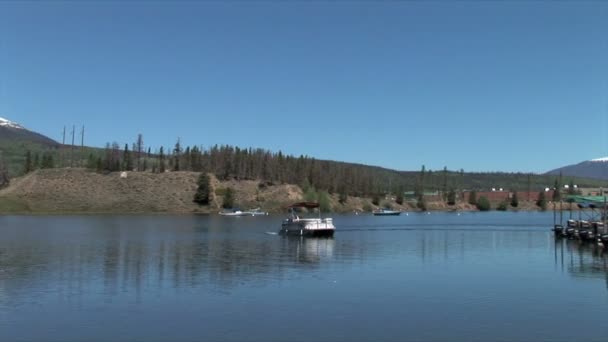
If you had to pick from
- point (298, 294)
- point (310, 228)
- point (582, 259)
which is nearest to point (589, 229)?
point (582, 259)

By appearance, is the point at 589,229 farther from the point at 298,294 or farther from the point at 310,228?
the point at 298,294

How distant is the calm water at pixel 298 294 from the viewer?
36844 mm

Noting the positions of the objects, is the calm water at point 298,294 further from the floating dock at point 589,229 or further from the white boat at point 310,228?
the white boat at point 310,228

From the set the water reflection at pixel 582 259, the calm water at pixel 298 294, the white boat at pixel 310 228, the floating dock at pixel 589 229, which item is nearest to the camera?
the calm water at pixel 298 294

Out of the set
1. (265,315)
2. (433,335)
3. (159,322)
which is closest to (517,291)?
(433,335)

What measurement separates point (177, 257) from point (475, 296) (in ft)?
130

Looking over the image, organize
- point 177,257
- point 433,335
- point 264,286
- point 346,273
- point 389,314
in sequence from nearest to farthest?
point 433,335 < point 389,314 < point 264,286 < point 346,273 < point 177,257

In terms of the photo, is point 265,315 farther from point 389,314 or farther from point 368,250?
point 368,250

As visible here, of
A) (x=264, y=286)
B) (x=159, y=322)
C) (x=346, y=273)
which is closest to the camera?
(x=159, y=322)

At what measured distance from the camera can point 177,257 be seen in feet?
252

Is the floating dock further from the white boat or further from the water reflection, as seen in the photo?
the white boat

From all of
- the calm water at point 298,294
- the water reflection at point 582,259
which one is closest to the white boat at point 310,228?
the calm water at point 298,294

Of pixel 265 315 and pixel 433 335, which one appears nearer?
pixel 433 335

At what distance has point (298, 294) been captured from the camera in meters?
49.3
